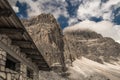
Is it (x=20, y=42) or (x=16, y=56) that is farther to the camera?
(x=16, y=56)

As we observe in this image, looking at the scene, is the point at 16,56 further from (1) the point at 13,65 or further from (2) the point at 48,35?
(2) the point at 48,35

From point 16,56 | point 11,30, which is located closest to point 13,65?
point 16,56

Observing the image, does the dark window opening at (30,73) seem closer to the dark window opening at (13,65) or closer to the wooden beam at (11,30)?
the dark window opening at (13,65)

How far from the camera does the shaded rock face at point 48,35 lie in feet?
251

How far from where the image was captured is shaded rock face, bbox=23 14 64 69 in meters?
76.4

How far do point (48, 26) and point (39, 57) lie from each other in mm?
74857

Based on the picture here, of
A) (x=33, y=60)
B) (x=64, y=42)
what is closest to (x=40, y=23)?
(x=64, y=42)

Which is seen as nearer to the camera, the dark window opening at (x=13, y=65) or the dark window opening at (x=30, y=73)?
the dark window opening at (x=13, y=65)

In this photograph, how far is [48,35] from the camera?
271ft

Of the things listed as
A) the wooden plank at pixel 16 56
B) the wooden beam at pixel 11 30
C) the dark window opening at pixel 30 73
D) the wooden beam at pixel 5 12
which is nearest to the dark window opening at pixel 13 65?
the wooden plank at pixel 16 56

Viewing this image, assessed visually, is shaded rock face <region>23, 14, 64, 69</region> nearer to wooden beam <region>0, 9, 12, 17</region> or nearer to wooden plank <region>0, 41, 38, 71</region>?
wooden plank <region>0, 41, 38, 71</region>

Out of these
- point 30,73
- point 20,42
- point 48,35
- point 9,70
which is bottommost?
point 9,70

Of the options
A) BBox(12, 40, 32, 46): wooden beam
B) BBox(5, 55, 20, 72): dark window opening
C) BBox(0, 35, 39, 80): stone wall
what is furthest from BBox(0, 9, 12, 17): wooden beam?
BBox(5, 55, 20, 72): dark window opening

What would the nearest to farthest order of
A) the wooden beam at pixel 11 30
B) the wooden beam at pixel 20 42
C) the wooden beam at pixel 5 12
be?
the wooden beam at pixel 5 12 < the wooden beam at pixel 11 30 < the wooden beam at pixel 20 42
